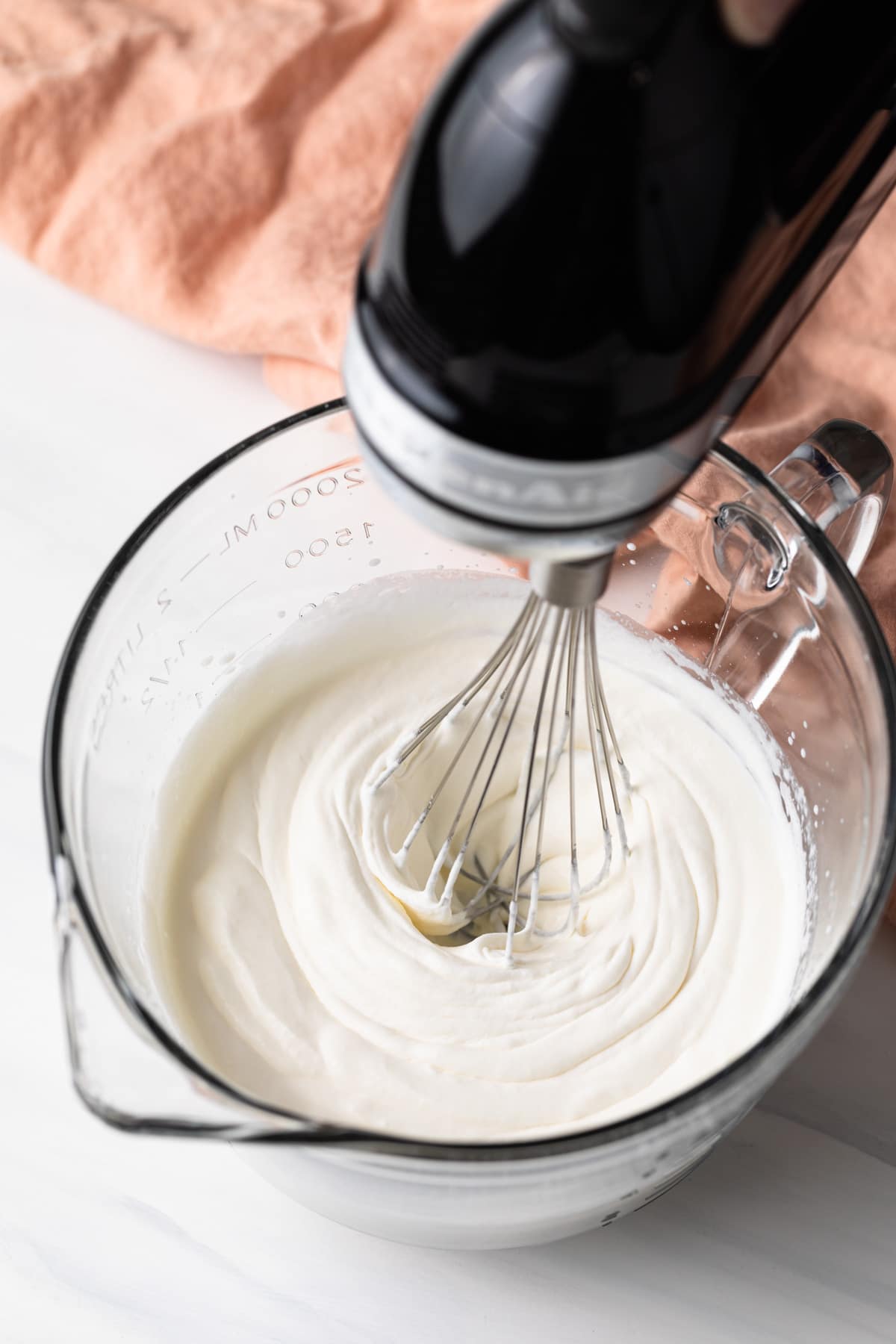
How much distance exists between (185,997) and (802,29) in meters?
0.55

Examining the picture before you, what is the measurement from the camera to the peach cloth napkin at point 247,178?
38.5 inches

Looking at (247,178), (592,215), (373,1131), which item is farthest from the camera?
(247,178)

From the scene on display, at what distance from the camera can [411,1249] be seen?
736 millimetres

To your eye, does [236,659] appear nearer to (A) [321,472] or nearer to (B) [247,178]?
(A) [321,472]

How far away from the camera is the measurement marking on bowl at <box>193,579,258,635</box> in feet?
2.69

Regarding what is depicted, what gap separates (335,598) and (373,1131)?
16.3 inches

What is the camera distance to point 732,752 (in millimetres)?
843

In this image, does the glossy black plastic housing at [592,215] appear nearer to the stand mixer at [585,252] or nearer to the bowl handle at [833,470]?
the stand mixer at [585,252]

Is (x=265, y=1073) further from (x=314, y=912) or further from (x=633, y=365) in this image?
(x=633, y=365)

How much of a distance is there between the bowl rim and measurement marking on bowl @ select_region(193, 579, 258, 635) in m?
0.11

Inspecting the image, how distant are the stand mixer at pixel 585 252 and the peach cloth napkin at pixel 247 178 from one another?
0.55 meters

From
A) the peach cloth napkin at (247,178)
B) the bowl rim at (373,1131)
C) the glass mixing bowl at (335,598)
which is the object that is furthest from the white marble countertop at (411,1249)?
the peach cloth napkin at (247,178)

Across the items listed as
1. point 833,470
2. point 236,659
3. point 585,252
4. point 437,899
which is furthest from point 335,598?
point 585,252

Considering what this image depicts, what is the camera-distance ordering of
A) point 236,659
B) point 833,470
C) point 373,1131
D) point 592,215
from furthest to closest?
point 236,659 < point 833,470 < point 373,1131 < point 592,215
